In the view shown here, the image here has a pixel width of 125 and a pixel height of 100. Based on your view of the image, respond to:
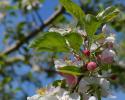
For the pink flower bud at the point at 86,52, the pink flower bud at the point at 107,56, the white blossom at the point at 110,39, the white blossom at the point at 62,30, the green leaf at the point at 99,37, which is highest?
the white blossom at the point at 62,30

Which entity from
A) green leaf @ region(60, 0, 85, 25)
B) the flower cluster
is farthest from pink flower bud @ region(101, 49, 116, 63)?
green leaf @ region(60, 0, 85, 25)

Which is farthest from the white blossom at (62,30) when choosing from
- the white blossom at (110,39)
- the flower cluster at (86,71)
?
the white blossom at (110,39)

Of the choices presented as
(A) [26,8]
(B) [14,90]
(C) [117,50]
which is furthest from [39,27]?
(C) [117,50]

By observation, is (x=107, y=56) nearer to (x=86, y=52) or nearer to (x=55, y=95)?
(x=86, y=52)

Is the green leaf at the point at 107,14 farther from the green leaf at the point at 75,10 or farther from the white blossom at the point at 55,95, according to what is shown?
the white blossom at the point at 55,95

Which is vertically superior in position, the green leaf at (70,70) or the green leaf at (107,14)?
the green leaf at (107,14)

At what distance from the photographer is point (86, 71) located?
1184 millimetres

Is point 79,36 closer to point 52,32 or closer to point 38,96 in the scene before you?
point 52,32

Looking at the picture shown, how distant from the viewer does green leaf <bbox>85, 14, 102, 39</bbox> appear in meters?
1.20

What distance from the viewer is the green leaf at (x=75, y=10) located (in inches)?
48.1

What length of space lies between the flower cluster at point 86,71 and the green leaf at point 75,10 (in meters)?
0.03

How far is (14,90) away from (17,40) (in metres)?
0.60

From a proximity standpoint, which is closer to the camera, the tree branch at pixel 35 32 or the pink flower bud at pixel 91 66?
the pink flower bud at pixel 91 66

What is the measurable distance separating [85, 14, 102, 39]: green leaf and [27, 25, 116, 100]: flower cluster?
0.05ft
